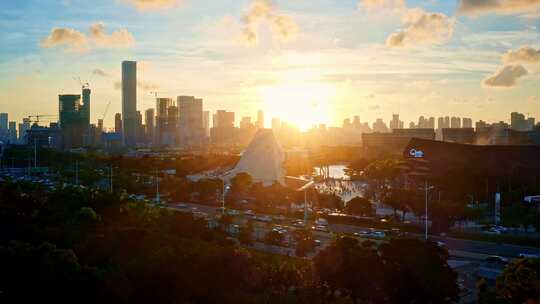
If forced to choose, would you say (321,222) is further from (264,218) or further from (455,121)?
(455,121)

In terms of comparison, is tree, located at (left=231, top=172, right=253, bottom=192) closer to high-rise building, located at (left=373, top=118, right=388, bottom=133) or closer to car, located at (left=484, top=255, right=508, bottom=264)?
car, located at (left=484, top=255, right=508, bottom=264)

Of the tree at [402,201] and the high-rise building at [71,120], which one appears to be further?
the high-rise building at [71,120]

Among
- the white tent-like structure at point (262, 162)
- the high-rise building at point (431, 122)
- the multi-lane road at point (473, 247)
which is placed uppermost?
the high-rise building at point (431, 122)

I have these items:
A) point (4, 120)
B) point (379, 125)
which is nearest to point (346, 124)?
point (379, 125)

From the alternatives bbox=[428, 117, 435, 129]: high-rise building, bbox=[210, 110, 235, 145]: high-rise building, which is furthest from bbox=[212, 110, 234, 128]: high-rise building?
bbox=[428, 117, 435, 129]: high-rise building

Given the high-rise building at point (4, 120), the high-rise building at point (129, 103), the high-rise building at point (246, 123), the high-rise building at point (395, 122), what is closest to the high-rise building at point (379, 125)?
the high-rise building at point (395, 122)

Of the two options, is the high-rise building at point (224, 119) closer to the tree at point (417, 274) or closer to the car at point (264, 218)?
the car at point (264, 218)

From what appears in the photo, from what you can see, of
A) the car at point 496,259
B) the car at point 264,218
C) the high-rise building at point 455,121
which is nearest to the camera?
the car at point 496,259
